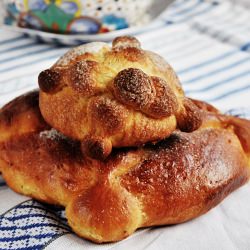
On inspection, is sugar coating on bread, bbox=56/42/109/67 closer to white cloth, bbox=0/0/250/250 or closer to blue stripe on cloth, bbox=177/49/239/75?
white cloth, bbox=0/0/250/250

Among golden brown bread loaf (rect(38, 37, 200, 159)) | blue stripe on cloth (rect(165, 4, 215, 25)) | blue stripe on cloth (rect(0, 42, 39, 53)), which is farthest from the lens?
blue stripe on cloth (rect(165, 4, 215, 25))

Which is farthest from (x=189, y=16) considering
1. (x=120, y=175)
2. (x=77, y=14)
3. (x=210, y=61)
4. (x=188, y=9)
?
(x=120, y=175)

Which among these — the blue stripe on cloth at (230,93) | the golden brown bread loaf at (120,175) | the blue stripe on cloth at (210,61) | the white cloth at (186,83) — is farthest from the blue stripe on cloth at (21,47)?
the golden brown bread loaf at (120,175)

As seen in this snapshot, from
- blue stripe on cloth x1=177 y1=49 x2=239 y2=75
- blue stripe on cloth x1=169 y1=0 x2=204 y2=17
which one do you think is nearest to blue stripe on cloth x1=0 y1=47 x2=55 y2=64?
blue stripe on cloth x1=177 y1=49 x2=239 y2=75

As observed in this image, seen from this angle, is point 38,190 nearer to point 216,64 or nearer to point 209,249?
point 209,249

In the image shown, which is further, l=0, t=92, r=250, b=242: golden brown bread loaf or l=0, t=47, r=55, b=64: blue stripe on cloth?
l=0, t=47, r=55, b=64: blue stripe on cloth

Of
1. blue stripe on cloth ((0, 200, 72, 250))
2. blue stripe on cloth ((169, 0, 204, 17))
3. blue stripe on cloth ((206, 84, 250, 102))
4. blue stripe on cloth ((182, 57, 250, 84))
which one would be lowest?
blue stripe on cloth ((169, 0, 204, 17))

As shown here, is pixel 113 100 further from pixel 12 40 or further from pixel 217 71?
pixel 12 40

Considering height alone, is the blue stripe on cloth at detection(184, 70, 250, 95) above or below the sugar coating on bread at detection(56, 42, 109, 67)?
below

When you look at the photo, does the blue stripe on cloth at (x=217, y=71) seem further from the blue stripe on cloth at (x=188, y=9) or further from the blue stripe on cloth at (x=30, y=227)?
the blue stripe on cloth at (x=30, y=227)
